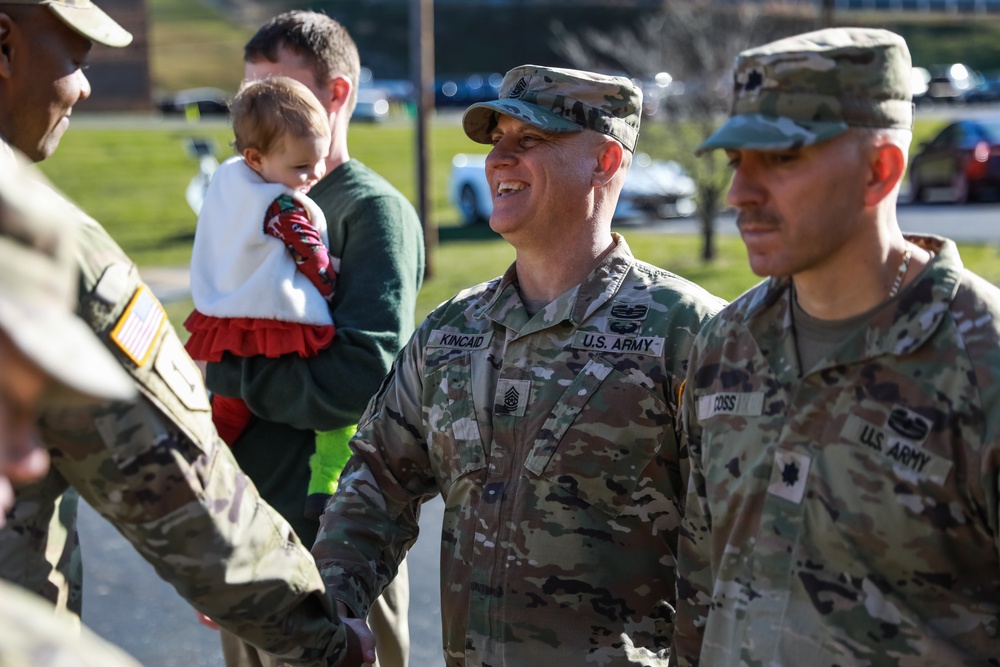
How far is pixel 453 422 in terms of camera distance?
3.16 metres

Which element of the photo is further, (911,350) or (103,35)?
(103,35)

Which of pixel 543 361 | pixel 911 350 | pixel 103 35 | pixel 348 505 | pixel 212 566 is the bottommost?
pixel 348 505

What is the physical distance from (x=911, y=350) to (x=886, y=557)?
0.39 metres

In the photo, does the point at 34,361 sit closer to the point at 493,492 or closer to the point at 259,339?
the point at 493,492

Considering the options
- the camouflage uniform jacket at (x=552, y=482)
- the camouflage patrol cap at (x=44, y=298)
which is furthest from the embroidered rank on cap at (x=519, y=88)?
the camouflage patrol cap at (x=44, y=298)

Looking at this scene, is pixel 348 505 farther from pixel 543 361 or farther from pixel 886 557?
pixel 886 557

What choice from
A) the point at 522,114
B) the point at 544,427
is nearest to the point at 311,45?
the point at 522,114

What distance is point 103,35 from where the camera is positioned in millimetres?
2893

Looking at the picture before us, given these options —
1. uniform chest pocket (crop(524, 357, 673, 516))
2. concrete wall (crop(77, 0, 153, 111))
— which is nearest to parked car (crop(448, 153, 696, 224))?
uniform chest pocket (crop(524, 357, 673, 516))

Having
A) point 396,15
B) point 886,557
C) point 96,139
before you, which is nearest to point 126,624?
point 886,557

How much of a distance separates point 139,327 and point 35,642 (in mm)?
1193

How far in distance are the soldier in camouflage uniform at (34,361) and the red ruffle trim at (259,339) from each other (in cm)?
239

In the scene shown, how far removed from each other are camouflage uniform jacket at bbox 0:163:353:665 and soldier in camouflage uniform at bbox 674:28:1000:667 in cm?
97

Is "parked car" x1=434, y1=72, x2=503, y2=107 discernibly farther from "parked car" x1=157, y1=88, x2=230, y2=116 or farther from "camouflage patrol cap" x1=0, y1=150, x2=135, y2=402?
"camouflage patrol cap" x1=0, y1=150, x2=135, y2=402
